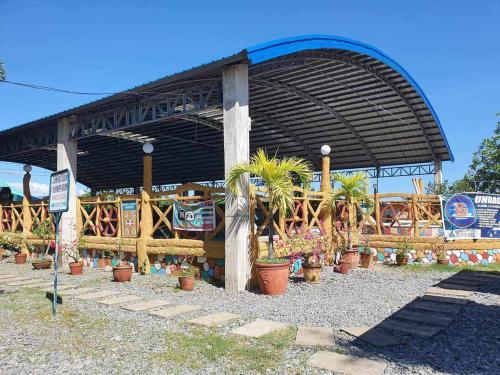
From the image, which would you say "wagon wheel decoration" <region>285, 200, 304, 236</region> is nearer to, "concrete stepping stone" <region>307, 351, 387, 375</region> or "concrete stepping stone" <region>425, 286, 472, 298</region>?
"concrete stepping stone" <region>425, 286, 472, 298</region>

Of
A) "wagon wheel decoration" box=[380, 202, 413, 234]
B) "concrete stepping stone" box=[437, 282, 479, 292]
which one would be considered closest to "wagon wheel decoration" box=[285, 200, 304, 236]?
"wagon wheel decoration" box=[380, 202, 413, 234]

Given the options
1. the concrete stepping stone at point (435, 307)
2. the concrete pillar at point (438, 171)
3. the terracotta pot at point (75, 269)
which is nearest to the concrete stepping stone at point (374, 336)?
the concrete stepping stone at point (435, 307)

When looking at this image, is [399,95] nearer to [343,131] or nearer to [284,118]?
[343,131]

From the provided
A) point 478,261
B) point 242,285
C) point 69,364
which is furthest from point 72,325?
point 478,261

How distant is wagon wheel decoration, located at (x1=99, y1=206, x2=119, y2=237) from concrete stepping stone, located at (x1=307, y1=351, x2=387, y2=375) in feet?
29.7

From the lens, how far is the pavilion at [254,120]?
8977mm

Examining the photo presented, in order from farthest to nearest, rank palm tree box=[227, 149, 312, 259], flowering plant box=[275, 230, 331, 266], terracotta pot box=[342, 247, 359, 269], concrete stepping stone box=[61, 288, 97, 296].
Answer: terracotta pot box=[342, 247, 359, 269] → flowering plant box=[275, 230, 331, 266] → concrete stepping stone box=[61, 288, 97, 296] → palm tree box=[227, 149, 312, 259]

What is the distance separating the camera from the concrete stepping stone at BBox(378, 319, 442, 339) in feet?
17.9

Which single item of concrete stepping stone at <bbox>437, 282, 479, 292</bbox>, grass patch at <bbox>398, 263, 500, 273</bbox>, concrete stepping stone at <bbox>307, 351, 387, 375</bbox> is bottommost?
concrete stepping stone at <bbox>307, 351, 387, 375</bbox>

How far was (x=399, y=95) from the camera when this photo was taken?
15.7 m

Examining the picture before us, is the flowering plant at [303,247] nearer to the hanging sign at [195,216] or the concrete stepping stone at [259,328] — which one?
the hanging sign at [195,216]

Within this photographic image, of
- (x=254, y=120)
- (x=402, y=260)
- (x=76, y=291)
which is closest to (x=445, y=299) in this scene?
(x=402, y=260)

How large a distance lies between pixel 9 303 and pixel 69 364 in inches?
154

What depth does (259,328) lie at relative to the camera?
5.74m
